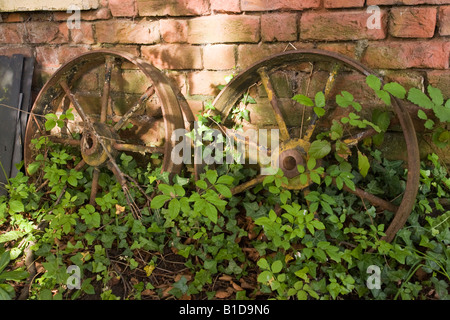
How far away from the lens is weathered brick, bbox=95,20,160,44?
7.22 ft

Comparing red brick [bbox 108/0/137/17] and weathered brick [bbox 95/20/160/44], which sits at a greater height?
red brick [bbox 108/0/137/17]

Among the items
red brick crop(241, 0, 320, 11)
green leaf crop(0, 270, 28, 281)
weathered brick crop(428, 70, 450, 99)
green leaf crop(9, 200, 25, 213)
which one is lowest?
green leaf crop(0, 270, 28, 281)

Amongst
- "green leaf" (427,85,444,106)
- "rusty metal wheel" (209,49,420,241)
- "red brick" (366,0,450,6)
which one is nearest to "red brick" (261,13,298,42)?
"rusty metal wheel" (209,49,420,241)

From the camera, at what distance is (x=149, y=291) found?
170 centimetres

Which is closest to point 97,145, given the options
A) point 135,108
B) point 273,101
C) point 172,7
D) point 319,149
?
point 135,108

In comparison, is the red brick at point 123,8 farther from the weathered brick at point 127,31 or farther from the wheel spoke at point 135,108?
the wheel spoke at point 135,108

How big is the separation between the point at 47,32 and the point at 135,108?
929mm

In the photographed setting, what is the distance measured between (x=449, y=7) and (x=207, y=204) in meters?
1.53

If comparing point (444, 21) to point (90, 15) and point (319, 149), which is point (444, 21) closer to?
point (319, 149)

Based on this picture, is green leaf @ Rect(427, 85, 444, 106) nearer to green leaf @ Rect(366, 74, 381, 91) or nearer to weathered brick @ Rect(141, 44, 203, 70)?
green leaf @ Rect(366, 74, 381, 91)

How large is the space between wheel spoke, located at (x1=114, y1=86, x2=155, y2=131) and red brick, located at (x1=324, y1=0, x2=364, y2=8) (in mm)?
1094

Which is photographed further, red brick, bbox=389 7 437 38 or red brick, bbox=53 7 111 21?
red brick, bbox=53 7 111 21
